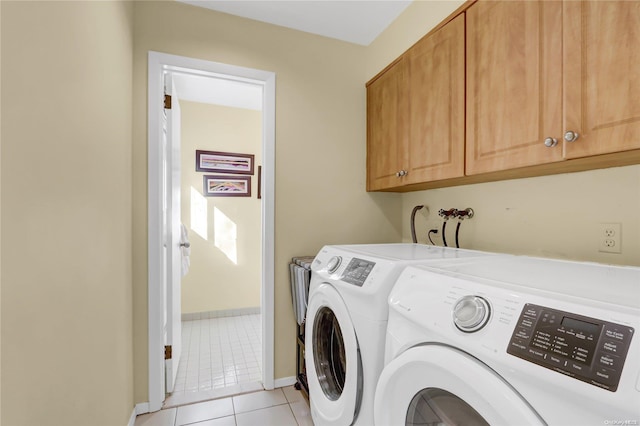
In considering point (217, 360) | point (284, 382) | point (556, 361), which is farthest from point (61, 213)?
point (217, 360)

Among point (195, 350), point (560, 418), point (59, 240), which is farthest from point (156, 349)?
point (560, 418)

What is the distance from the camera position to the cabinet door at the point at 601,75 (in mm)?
885

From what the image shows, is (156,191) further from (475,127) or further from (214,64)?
(475,127)

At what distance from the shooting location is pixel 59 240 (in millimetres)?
872

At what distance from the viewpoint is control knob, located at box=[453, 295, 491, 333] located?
704 mm

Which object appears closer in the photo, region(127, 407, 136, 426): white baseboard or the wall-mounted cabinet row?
the wall-mounted cabinet row

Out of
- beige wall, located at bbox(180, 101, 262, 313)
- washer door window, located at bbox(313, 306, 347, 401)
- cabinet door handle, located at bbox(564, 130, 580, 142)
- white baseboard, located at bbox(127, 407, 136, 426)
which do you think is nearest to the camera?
cabinet door handle, located at bbox(564, 130, 580, 142)

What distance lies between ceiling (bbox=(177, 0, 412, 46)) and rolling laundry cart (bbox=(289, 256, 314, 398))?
5.26 feet

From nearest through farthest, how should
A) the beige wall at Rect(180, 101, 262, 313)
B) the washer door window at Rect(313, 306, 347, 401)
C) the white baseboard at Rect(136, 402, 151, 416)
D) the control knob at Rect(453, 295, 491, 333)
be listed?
the control knob at Rect(453, 295, 491, 333) < the washer door window at Rect(313, 306, 347, 401) < the white baseboard at Rect(136, 402, 151, 416) < the beige wall at Rect(180, 101, 262, 313)

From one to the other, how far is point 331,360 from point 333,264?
497mm

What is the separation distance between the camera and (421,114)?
176cm

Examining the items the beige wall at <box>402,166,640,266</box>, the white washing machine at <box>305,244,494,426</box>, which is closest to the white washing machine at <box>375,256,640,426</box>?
the white washing machine at <box>305,244,494,426</box>

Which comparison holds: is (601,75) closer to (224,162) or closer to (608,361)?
(608,361)

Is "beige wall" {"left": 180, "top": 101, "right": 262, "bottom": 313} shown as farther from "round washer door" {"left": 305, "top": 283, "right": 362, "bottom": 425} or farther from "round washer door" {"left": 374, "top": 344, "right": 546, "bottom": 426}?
"round washer door" {"left": 374, "top": 344, "right": 546, "bottom": 426}
